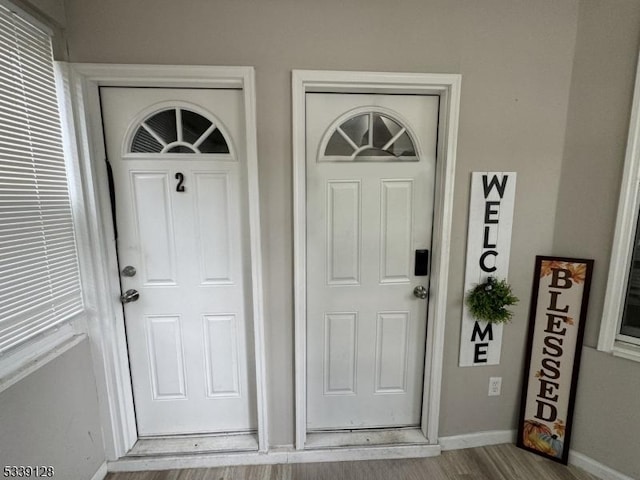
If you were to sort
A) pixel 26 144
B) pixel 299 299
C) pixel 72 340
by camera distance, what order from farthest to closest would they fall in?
pixel 299 299 < pixel 72 340 < pixel 26 144

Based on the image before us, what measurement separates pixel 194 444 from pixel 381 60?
2.30 metres

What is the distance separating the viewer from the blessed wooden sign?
1495 mm

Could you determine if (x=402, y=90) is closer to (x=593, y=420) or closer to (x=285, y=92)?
(x=285, y=92)

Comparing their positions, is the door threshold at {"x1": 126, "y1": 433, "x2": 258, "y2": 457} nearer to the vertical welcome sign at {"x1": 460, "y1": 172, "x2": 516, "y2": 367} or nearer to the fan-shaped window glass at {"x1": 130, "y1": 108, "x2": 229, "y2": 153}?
the vertical welcome sign at {"x1": 460, "y1": 172, "x2": 516, "y2": 367}

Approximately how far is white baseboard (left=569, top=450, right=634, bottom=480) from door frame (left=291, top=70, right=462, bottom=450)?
29.2 inches

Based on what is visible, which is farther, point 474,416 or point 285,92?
point 474,416

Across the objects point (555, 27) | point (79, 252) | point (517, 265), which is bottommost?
point (517, 265)

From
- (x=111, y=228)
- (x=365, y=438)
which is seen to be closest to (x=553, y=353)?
(x=365, y=438)

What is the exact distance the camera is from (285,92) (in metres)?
1.34

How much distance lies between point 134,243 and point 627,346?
258cm

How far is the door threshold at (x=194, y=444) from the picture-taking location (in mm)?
1577

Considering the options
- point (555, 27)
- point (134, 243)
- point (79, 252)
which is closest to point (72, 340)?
point (79, 252)

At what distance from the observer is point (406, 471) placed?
5.05 feet

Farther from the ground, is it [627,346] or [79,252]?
[79,252]
